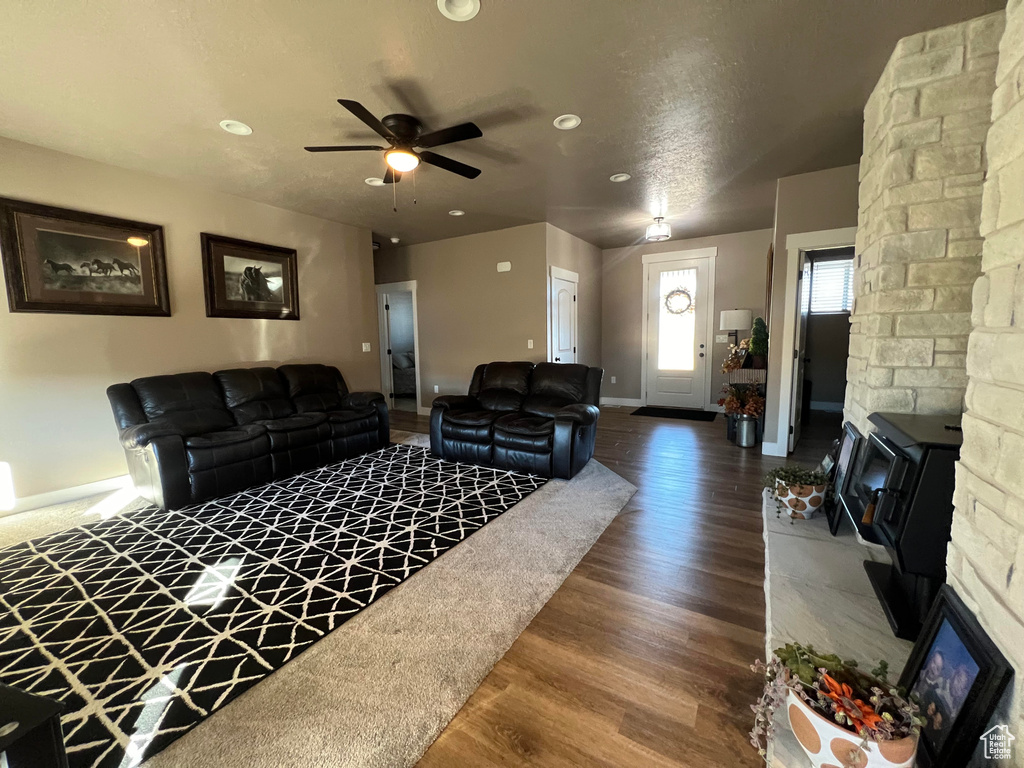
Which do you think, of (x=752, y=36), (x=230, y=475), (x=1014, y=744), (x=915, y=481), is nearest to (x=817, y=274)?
(x=752, y=36)

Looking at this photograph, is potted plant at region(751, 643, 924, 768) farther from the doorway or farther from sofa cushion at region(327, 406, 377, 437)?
the doorway

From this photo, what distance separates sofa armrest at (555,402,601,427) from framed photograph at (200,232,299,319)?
10.8ft

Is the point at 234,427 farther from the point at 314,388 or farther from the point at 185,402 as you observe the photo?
the point at 314,388

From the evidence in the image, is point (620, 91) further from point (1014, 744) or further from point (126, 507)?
point (126, 507)

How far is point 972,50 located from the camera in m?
1.86

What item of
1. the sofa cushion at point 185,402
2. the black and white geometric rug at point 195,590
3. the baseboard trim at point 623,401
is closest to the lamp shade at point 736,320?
the baseboard trim at point 623,401

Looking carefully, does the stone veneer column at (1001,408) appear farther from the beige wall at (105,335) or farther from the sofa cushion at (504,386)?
the beige wall at (105,335)

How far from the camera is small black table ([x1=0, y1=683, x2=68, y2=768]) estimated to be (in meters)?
0.85

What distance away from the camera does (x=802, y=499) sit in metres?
2.53

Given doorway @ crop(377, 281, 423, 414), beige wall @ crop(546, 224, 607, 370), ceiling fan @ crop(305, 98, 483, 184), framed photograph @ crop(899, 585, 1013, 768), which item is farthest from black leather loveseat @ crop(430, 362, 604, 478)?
doorway @ crop(377, 281, 423, 414)

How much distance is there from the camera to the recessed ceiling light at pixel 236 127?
2707 millimetres

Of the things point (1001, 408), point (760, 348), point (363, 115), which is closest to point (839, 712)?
point (1001, 408)

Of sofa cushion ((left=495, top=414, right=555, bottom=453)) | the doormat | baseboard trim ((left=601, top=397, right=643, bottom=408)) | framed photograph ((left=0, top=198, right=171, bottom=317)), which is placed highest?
framed photograph ((left=0, top=198, right=171, bottom=317))

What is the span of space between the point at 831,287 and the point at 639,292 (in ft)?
8.53
